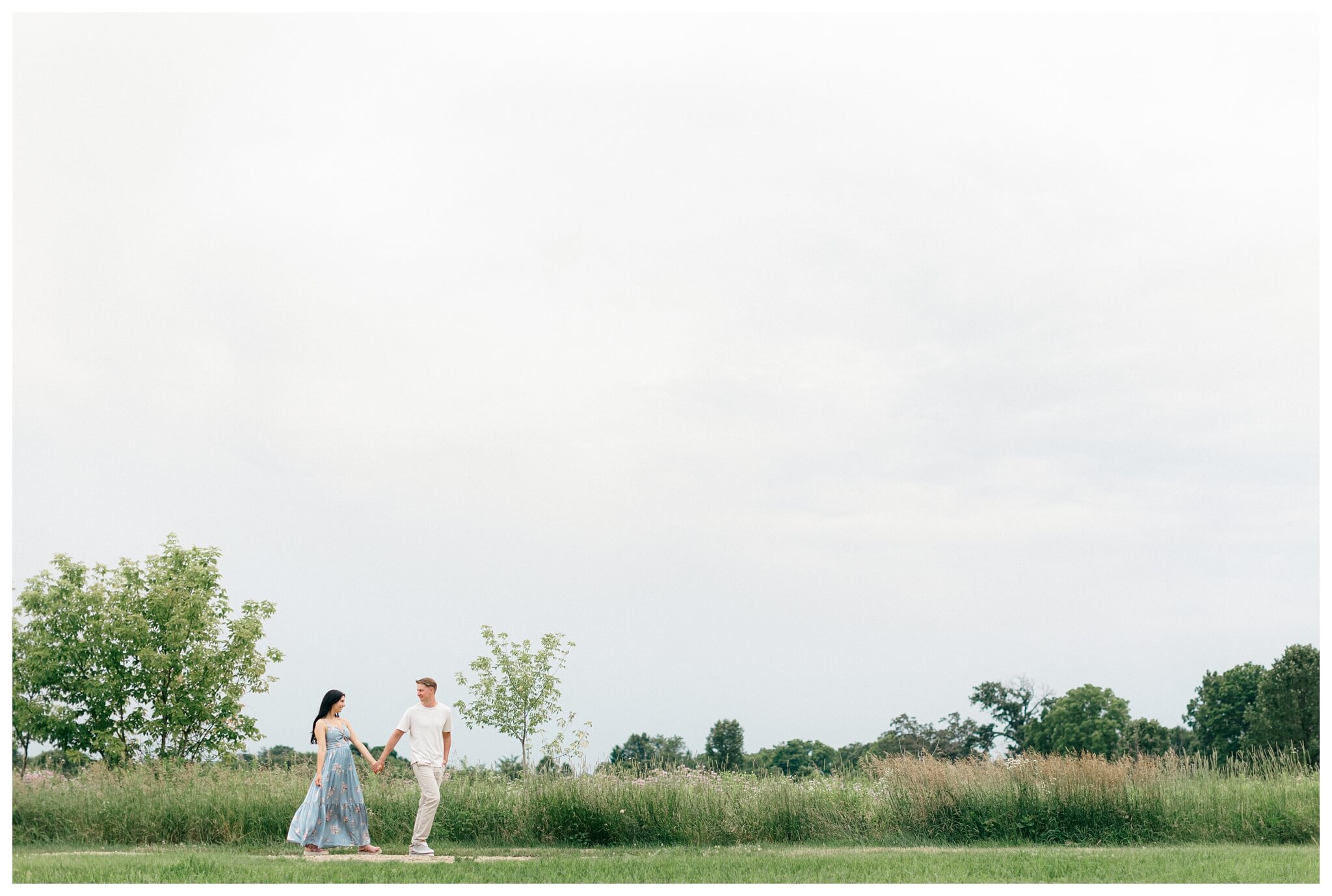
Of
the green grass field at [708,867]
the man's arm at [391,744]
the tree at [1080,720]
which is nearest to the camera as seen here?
the green grass field at [708,867]

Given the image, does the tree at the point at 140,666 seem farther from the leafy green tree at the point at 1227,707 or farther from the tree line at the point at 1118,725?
the leafy green tree at the point at 1227,707

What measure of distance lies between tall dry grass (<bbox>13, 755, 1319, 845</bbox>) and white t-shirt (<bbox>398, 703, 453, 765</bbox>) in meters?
2.76

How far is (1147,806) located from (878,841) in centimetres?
390

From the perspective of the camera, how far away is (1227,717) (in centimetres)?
5278

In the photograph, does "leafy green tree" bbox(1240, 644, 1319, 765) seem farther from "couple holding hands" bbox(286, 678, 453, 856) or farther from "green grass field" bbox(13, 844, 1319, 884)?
"couple holding hands" bbox(286, 678, 453, 856)

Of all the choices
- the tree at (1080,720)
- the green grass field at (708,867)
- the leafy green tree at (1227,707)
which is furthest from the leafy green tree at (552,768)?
the tree at (1080,720)

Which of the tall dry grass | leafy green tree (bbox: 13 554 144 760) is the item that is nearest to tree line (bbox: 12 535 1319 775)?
leafy green tree (bbox: 13 554 144 760)

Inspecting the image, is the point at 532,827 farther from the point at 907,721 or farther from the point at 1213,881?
the point at 907,721

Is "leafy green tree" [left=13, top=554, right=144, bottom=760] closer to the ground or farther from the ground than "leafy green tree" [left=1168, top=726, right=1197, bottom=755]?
farther from the ground

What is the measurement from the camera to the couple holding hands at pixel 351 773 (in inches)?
498

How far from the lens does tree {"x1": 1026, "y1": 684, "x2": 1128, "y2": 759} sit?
5884 cm

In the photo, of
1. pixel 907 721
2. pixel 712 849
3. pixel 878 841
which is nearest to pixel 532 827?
pixel 712 849

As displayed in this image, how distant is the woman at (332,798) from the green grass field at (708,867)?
0.28 meters

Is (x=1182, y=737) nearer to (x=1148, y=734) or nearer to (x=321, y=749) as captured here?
(x=1148, y=734)
